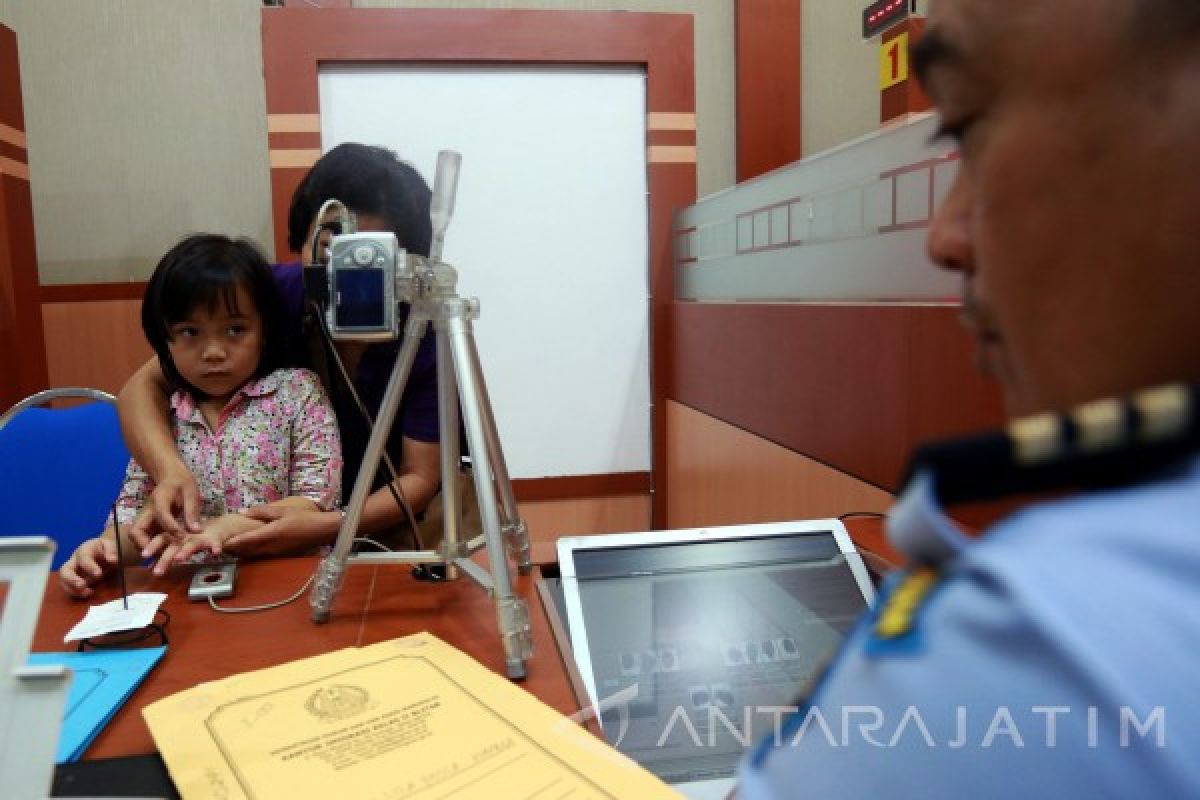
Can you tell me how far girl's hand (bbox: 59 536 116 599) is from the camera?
37.3 inches

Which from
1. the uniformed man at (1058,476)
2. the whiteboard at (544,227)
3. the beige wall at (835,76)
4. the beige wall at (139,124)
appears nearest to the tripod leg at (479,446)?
the uniformed man at (1058,476)

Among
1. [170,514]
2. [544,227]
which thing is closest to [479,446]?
[170,514]

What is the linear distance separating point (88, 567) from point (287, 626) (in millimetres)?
289

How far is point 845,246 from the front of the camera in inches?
53.6

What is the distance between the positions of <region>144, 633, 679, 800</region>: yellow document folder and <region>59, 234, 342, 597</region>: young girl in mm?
522

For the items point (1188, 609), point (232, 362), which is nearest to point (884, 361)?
point (232, 362)

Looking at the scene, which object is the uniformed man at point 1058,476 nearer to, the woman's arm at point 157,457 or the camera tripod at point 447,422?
the camera tripod at point 447,422

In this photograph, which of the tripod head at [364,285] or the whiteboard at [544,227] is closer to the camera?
the tripod head at [364,285]

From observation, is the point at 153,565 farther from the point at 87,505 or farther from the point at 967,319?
the point at 967,319

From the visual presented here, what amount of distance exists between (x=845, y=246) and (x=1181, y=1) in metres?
1.16

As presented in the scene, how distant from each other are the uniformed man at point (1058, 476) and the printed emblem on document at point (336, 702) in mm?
486

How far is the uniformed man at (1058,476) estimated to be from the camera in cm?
19

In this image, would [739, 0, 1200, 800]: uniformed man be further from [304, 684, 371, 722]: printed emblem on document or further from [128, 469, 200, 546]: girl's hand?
[128, 469, 200, 546]: girl's hand

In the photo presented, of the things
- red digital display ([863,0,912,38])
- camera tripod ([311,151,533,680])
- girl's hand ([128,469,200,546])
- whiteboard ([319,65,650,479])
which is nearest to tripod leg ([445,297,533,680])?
camera tripod ([311,151,533,680])
